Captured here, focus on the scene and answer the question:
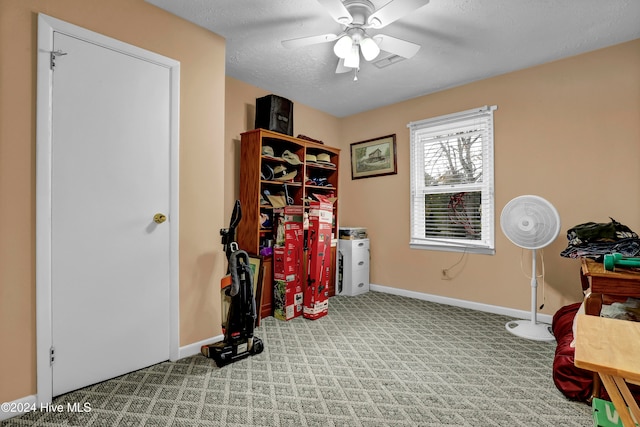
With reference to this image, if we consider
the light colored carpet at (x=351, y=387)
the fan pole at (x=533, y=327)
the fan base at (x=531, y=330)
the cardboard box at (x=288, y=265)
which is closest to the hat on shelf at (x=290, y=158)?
the cardboard box at (x=288, y=265)

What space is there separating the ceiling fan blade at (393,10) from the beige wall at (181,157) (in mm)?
1323

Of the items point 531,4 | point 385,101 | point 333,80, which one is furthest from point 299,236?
point 531,4

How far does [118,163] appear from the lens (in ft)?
6.79

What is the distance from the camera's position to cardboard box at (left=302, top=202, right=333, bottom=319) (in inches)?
131

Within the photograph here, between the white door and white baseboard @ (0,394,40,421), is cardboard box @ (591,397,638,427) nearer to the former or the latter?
the white door

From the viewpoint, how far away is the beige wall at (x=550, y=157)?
276 centimetres

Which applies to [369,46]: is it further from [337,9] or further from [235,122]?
[235,122]

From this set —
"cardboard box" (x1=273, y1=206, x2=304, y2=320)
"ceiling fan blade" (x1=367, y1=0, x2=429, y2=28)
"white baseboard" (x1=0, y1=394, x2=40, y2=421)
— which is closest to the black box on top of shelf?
"cardboard box" (x1=273, y1=206, x2=304, y2=320)

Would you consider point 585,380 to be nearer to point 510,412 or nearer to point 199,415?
point 510,412

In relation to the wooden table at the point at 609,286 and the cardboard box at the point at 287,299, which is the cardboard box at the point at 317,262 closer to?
the cardboard box at the point at 287,299

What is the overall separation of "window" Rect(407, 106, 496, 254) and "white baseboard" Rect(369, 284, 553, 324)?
601 mm

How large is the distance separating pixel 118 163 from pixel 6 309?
0.99 meters

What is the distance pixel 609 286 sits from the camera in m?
1.78

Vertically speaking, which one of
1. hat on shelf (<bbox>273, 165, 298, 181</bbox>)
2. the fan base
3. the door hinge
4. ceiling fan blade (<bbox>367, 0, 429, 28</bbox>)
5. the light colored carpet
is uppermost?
ceiling fan blade (<bbox>367, 0, 429, 28</bbox>)
